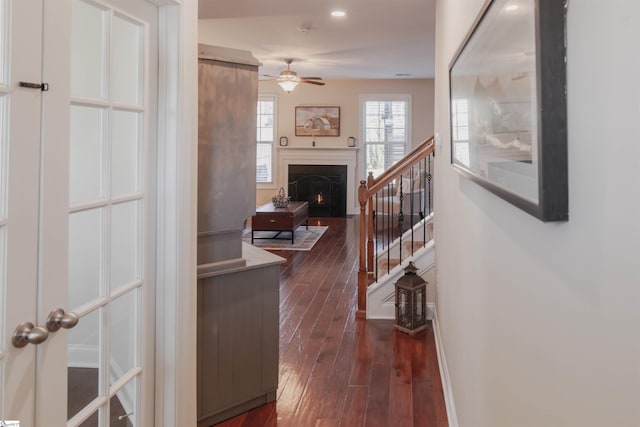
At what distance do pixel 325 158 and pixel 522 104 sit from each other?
9834mm

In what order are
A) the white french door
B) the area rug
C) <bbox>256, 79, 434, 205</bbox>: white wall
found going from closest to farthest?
1. the white french door
2. the area rug
3. <bbox>256, 79, 434, 205</bbox>: white wall

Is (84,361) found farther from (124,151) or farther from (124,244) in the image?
(124,151)

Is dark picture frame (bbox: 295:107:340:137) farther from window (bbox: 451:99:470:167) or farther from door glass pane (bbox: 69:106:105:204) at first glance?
door glass pane (bbox: 69:106:105:204)

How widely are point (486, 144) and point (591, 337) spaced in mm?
766

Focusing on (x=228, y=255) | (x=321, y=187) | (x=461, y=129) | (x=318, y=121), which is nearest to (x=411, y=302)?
(x=228, y=255)

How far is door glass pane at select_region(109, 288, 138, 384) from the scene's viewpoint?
171 cm

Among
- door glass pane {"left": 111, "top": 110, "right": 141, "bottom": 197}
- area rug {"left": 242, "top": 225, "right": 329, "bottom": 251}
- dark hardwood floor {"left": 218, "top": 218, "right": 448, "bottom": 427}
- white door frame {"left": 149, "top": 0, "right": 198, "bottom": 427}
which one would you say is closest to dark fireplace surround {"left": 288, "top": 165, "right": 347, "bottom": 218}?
area rug {"left": 242, "top": 225, "right": 329, "bottom": 251}

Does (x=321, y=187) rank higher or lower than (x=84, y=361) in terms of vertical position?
higher

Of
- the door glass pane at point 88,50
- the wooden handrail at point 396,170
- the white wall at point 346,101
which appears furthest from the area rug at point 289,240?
the door glass pane at point 88,50

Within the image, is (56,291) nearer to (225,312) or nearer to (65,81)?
(65,81)

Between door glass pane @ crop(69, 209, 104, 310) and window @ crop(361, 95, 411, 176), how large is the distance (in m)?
9.36

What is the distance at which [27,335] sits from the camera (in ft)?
4.13

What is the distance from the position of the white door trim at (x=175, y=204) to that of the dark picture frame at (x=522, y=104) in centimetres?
108

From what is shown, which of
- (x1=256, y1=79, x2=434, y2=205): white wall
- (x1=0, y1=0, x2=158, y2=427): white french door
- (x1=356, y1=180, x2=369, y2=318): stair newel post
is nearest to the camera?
(x1=0, y1=0, x2=158, y2=427): white french door
